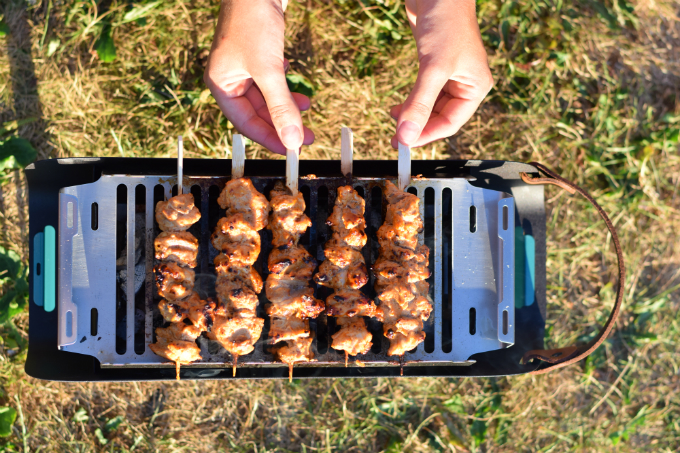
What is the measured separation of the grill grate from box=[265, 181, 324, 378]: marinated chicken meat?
162 mm

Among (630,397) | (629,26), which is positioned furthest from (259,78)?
(630,397)

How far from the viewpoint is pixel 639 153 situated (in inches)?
184

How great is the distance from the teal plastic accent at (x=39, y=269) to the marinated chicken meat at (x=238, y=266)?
1251 mm

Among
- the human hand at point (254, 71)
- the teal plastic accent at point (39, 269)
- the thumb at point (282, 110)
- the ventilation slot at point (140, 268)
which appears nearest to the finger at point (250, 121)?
the human hand at point (254, 71)

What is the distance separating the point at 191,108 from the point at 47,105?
4.29ft

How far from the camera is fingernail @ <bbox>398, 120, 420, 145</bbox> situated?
A: 3.17 m

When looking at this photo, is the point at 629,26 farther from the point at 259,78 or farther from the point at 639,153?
the point at 259,78

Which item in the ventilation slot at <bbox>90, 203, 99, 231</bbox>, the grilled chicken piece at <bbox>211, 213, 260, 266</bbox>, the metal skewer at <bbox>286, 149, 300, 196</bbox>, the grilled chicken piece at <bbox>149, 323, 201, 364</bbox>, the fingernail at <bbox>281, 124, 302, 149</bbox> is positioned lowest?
the grilled chicken piece at <bbox>149, 323, 201, 364</bbox>

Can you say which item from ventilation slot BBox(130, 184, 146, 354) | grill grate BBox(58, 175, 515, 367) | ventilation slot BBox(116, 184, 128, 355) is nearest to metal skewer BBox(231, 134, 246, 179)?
grill grate BBox(58, 175, 515, 367)

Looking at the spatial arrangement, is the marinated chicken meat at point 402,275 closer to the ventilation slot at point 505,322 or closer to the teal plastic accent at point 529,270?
the ventilation slot at point 505,322

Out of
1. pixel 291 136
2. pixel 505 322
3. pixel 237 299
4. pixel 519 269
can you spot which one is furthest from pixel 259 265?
pixel 519 269

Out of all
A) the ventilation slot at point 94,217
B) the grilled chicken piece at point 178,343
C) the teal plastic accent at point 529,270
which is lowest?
the grilled chicken piece at point 178,343

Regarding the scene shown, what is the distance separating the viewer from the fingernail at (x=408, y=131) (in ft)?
10.4

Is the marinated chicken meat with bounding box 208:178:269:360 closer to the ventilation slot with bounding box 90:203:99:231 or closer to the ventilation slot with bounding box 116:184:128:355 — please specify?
the ventilation slot with bounding box 116:184:128:355
